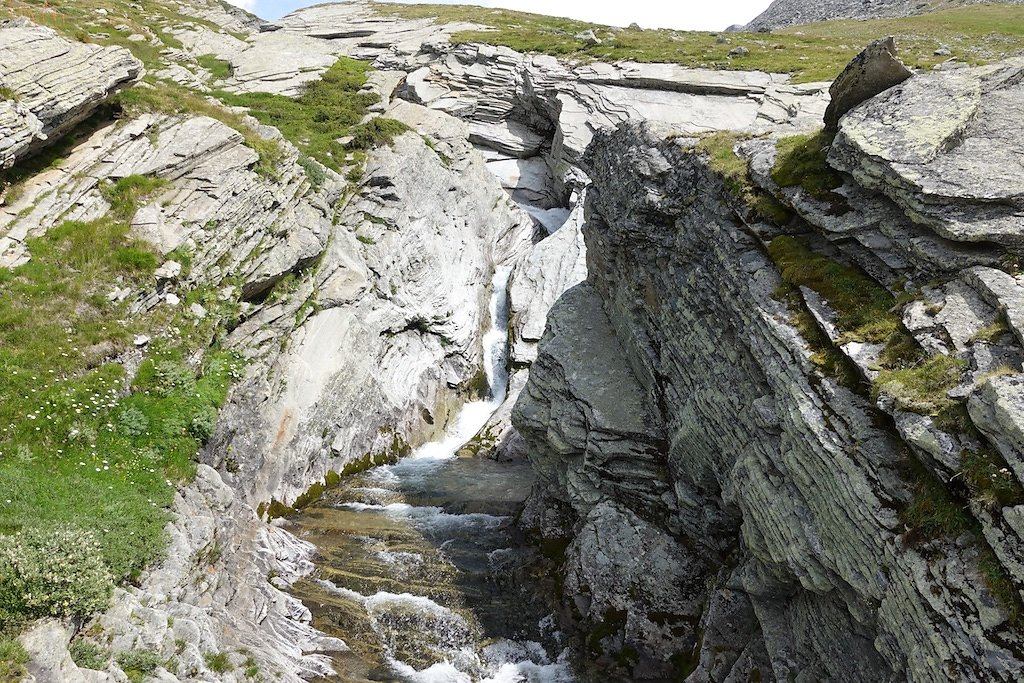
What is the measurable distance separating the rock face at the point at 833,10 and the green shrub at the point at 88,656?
126m

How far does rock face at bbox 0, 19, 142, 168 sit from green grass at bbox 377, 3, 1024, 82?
4589 centimetres

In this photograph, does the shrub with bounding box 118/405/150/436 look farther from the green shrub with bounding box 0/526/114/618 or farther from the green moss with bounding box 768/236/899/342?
the green moss with bounding box 768/236/899/342

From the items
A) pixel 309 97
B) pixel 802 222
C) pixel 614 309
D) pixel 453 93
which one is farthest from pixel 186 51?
pixel 802 222

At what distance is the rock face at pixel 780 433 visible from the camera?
332 inches

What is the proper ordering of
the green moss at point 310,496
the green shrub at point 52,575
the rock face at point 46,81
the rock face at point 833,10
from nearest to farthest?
the green shrub at point 52,575, the rock face at point 46,81, the green moss at point 310,496, the rock face at point 833,10

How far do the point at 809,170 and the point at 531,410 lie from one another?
12.2 meters

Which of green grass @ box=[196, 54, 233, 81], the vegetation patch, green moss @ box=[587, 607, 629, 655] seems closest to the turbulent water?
green moss @ box=[587, 607, 629, 655]

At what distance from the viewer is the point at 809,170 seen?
1452 centimetres

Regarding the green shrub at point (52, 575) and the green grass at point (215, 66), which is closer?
the green shrub at point (52, 575)

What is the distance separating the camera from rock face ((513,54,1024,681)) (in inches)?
332

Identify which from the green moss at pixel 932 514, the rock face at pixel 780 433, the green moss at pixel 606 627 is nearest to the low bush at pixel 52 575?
the green moss at pixel 606 627

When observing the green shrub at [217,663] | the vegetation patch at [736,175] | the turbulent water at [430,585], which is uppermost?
the vegetation patch at [736,175]

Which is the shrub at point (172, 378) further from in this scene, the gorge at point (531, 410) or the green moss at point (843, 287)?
the green moss at point (843, 287)

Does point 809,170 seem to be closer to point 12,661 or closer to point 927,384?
point 927,384
